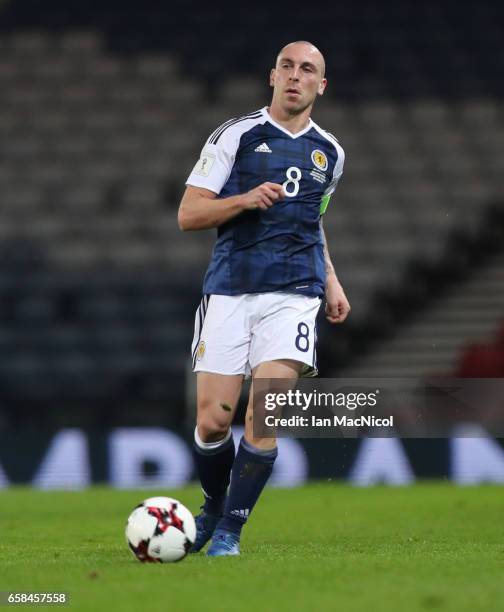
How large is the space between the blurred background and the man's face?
7.77m

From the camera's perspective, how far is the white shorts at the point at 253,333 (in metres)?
6.19

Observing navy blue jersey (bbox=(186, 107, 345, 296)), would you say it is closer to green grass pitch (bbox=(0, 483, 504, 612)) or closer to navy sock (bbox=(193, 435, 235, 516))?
navy sock (bbox=(193, 435, 235, 516))

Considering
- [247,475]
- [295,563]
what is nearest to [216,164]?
[247,475]

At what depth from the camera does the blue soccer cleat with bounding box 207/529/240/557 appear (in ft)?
19.8

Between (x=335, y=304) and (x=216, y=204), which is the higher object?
(x=216, y=204)

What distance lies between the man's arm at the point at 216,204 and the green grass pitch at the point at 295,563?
4.57 ft

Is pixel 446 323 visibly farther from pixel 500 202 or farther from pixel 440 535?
pixel 440 535

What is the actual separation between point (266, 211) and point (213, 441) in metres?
1.01

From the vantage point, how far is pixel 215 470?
6.44m

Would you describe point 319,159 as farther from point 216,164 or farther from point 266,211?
point 216,164

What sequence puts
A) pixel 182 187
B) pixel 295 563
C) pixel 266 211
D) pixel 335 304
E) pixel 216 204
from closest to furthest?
pixel 295 563 → pixel 216 204 → pixel 266 211 → pixel 335 304 → pixel 182 187

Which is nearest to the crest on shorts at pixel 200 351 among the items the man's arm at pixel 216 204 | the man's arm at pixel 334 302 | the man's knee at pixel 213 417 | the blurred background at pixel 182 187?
the man's knee at pixel 213 417

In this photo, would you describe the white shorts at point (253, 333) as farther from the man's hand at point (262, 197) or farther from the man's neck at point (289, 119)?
the man's neck at point (289, 119)

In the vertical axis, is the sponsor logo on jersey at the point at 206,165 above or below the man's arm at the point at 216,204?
above
